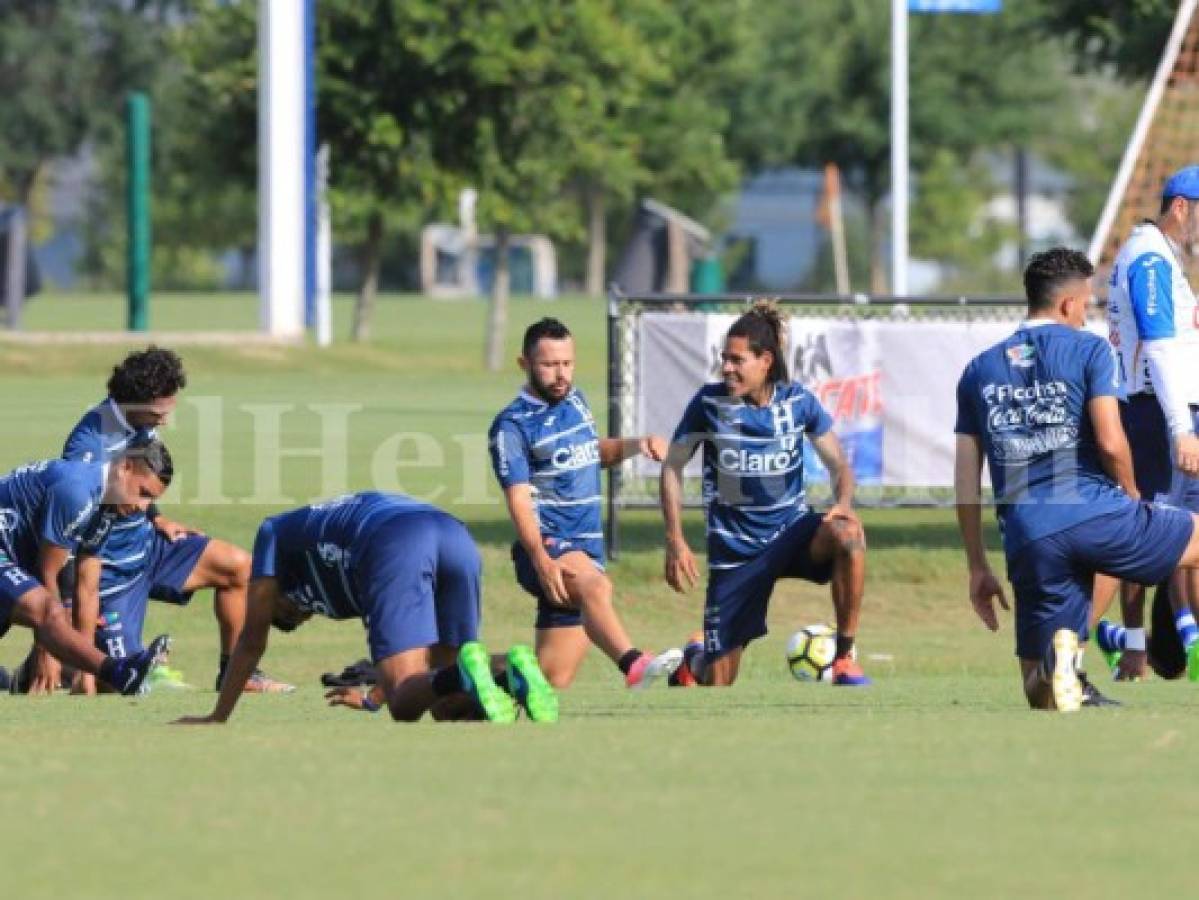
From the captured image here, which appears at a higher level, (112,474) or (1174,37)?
(1174,37)

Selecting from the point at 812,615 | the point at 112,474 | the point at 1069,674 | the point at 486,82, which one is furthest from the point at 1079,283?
the point at 486,82

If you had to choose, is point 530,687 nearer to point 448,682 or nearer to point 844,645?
point 448,682

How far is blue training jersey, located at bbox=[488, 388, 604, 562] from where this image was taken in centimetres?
1362

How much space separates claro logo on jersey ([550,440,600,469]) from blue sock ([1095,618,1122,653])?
2652 mm

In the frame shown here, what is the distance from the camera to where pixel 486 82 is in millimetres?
39094

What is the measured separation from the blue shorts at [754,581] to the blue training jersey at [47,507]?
2870mm

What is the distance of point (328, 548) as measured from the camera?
10.5m

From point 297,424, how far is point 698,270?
26644 mm

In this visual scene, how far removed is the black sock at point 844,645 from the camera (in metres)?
14.2

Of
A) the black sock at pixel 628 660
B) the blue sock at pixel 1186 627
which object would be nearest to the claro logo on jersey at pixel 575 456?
the black sock at pixel 628 660

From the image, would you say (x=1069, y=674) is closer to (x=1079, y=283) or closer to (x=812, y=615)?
(x=1079, y=283)

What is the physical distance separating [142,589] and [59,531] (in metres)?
1.66

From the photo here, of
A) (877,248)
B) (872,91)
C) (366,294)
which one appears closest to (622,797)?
(366,294)

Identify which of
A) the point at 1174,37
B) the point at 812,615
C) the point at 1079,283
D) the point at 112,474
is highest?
the point at 1174,37
